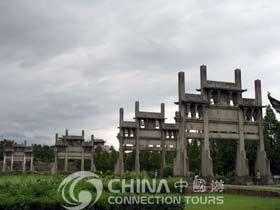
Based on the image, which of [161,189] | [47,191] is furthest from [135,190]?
[47,191]

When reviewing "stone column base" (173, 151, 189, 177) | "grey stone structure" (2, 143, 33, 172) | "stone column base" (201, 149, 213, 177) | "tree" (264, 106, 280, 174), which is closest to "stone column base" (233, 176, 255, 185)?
"stone column base" (201, 149, 213, 177)

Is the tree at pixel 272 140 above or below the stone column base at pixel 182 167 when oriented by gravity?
above

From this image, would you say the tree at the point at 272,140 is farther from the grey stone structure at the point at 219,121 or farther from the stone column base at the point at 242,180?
the stone column base at the point at 242,180

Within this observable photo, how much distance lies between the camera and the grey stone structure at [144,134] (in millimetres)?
37094

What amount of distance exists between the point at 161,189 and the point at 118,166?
25.0 metres

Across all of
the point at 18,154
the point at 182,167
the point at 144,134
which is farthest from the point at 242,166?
the point at 18,154

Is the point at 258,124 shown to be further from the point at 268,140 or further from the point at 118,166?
the point at 118,166

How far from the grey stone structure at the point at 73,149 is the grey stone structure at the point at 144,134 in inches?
662

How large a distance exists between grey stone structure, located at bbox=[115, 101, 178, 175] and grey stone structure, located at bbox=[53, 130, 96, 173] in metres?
16.8

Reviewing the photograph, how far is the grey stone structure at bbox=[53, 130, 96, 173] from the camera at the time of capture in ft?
175

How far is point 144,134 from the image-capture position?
3759cm

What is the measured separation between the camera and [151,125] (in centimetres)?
3834

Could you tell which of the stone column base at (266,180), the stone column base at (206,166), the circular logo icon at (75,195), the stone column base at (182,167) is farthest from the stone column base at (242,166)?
the circular logo icon at (75,195)

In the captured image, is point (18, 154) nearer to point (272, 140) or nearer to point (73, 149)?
point (73, 149)
